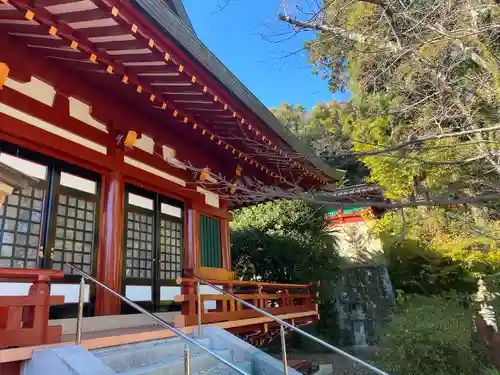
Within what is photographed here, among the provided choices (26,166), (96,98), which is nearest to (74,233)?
(26,166)

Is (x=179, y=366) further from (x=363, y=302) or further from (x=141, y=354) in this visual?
(x=363, y=302)

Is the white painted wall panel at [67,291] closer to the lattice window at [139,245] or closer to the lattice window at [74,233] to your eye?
the lattice window at [74,233]

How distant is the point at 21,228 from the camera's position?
3650mm

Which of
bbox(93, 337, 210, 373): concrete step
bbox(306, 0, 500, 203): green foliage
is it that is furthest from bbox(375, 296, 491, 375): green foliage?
bbox(93, 337, 210, 373): concrete step

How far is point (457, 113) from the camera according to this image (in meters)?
5.38

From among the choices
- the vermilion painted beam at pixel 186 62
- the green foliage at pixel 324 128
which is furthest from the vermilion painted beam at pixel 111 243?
the green foliage at pixel 324 128

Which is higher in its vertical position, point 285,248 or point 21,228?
point 285,248

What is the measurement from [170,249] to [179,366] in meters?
2.55

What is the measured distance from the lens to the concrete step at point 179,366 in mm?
2867

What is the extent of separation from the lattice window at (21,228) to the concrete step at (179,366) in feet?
5.38

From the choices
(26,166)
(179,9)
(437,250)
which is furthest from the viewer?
(437,250)

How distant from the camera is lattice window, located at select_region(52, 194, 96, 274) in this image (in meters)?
4.00

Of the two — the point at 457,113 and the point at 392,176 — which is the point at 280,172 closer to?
the point at 457,113

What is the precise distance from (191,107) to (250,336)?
3663mm
